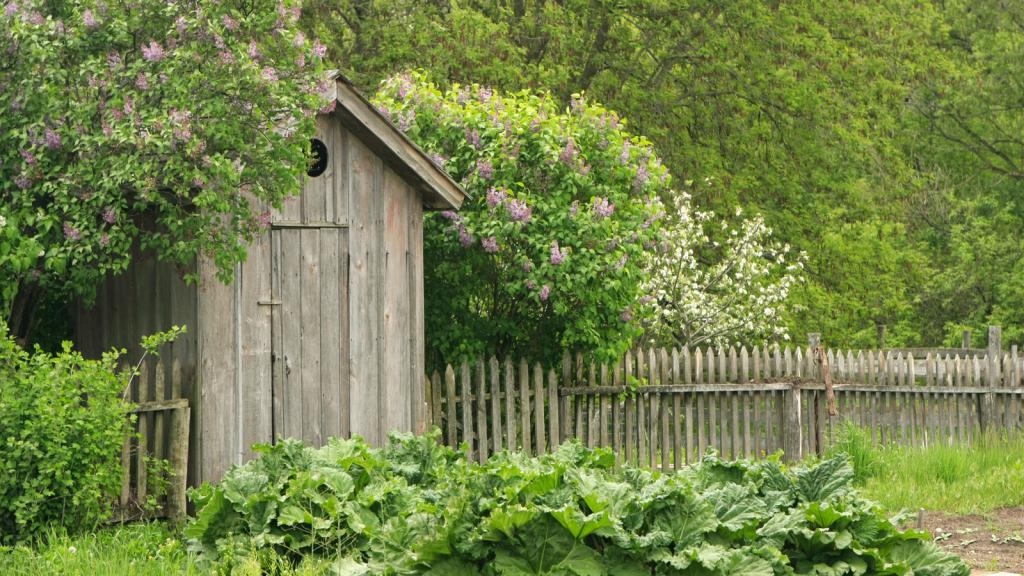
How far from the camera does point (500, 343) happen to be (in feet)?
46.9

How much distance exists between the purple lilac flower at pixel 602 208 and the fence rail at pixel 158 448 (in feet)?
15.4

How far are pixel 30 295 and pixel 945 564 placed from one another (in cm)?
749

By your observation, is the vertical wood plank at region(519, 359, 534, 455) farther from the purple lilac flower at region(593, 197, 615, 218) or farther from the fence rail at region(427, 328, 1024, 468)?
the purple lilac flower at region(593, 197, 615, 218)

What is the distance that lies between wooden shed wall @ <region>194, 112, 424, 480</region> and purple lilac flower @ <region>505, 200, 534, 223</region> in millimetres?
1188

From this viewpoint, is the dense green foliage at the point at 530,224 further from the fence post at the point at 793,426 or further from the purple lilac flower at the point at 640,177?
the fence post at the point at 793,426

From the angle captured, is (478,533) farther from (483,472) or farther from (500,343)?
(500,343)

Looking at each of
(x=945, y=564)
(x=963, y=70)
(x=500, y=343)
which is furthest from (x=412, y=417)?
(x=963, y=70)

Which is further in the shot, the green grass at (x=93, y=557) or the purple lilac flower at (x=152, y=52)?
the purple lilac flower at (x=152, y=52)

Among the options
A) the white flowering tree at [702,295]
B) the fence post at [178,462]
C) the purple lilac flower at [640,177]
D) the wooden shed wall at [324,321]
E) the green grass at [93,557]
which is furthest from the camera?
the white flowering tree at [702,295]

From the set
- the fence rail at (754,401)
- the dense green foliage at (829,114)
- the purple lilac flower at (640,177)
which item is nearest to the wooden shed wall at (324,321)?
the fence rail at (754,401)

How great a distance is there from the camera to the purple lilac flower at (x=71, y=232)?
31.0ft

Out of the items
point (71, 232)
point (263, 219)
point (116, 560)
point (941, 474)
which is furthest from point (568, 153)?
point (116, 560)

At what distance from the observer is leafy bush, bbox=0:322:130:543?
8.26 meters

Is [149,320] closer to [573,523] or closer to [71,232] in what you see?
[71,232]
